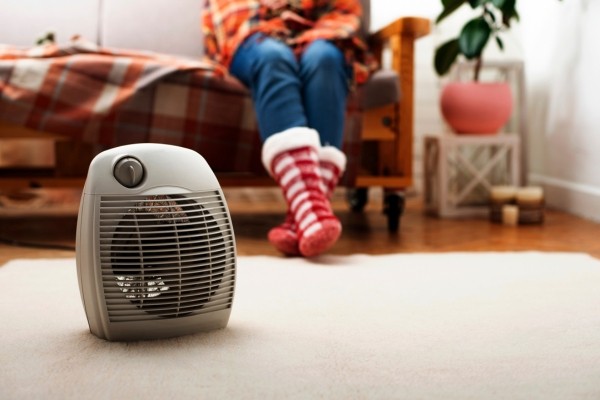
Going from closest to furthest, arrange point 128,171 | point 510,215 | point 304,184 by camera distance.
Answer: point 128,171
point 304,184
point 510,215

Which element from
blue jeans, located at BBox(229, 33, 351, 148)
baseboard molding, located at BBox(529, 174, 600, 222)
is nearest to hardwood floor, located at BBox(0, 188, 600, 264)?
baseboard molding, located at BBox(529, 174, 600, 222)

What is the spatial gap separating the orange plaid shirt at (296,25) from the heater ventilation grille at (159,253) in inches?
38.1

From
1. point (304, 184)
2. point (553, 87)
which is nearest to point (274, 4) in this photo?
point (304, 184)

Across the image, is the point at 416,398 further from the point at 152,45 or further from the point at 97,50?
the point at 152,45

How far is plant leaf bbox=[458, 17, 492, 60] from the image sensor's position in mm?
2299

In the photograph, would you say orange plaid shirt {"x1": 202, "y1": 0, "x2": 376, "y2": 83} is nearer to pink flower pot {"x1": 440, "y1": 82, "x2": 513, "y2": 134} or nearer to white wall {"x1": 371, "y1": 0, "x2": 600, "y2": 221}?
pink flower pot {"x1": 440, "y1": 82, "x2": 513, "y2": 134}

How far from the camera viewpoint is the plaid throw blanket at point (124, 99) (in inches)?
74.0

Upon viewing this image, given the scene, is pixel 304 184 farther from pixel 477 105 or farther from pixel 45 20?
pixel 45 20

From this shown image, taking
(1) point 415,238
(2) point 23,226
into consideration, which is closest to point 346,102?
(1) point 415,238

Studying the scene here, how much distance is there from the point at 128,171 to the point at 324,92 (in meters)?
Result: 0.86

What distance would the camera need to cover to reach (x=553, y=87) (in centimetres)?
265

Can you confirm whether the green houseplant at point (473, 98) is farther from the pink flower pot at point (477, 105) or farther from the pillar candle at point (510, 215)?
the pillar candle at point (510, 215)

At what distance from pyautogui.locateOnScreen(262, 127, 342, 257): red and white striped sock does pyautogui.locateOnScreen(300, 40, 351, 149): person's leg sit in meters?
0.10

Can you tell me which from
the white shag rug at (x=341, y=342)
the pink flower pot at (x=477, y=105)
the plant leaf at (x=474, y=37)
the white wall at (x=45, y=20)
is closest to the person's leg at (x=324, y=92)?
the white shag rug at (x=341, y=342)
